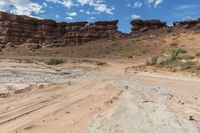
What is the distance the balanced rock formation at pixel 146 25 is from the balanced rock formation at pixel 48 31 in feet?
16.6

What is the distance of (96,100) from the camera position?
10.3 meters

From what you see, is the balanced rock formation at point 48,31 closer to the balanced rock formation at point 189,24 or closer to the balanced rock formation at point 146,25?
the balanced rock formation at point 146,25

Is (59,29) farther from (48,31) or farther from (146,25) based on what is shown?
(146,25)

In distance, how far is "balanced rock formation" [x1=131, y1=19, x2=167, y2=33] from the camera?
258ft

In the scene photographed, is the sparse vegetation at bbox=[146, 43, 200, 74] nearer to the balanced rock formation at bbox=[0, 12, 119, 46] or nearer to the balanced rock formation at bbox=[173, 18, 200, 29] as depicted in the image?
the balanced rock formation at bbox=[0, 12, 119, 46]

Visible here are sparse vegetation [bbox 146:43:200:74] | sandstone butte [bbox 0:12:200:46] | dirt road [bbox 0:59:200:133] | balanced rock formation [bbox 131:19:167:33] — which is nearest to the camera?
dirt road [bbox 0:59:200:133]

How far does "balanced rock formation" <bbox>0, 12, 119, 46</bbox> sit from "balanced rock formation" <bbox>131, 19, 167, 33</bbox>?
16.6 feet

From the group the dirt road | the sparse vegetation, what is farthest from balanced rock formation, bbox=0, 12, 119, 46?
the dirt road

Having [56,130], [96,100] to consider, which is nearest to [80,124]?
[56,130]

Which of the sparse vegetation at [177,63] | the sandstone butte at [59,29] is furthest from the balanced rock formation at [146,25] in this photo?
the sparse vegetation at [177,63]

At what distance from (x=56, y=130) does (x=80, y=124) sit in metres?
0.70

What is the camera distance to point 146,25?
80.2 meters

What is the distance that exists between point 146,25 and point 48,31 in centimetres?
2564

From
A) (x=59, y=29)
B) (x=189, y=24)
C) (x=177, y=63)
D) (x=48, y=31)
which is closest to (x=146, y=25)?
(x=189, y=24)
